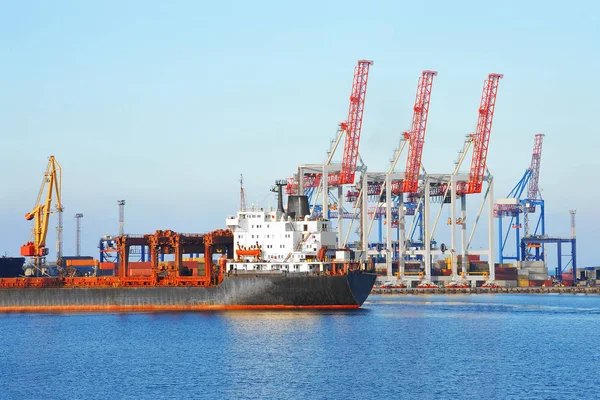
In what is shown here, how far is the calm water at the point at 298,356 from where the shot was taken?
43.0 m

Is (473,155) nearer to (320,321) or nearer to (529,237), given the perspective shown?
(529,237)

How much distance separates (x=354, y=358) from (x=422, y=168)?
9116 centimetres

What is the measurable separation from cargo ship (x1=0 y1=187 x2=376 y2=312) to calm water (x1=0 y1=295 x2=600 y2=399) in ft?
7.94

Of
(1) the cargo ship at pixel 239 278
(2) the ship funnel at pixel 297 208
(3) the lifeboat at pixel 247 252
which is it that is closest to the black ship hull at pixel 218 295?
(1) the cargo ship at pixel 239 278

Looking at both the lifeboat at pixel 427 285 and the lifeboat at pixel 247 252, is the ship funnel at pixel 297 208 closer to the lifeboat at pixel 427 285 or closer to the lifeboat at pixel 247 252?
the lifeboat at pixel 247 252

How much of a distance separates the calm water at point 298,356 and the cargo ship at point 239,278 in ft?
7.94

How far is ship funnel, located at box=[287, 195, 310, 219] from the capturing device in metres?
82.6

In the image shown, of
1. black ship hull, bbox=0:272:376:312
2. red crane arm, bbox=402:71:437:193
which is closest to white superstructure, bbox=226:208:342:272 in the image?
black ship hull, bbox=0:272:376:312

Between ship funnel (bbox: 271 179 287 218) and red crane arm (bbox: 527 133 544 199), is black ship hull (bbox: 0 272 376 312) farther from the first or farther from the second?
red crane arm (bbox: 527 133 544 199)

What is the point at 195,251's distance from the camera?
89875 millimetres

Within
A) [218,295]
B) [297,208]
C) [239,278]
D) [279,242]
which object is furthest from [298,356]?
[297,208]

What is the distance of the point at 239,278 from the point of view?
77.8 m

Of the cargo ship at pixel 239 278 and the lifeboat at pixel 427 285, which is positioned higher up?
the cargo ship at pixel 239 278

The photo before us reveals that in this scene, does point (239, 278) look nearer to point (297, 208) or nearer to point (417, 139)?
point (297, 208)
